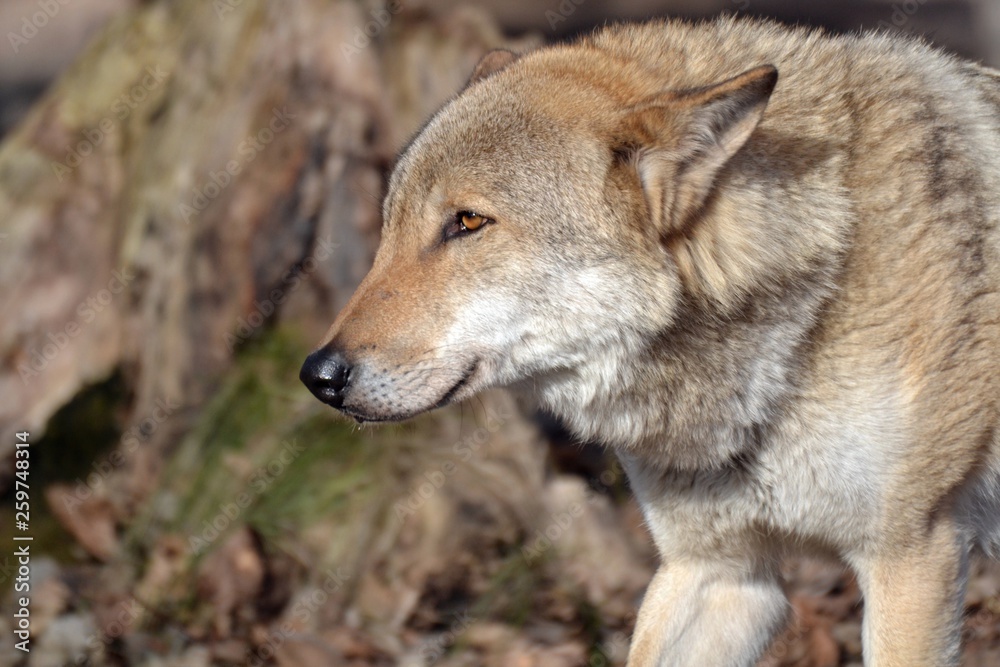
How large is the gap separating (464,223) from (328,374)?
60cm

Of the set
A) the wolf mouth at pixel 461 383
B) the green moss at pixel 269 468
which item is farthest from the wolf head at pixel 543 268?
the green moss at pixel 269 468

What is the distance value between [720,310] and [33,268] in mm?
5339

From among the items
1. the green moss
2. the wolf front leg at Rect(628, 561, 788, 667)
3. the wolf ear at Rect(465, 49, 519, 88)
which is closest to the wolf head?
the wolf ear at Rect(465, 49, 519, 88)

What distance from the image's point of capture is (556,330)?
300cm

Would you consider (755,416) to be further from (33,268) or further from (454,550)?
(33,268)

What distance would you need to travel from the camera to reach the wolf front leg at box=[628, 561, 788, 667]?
3609 mm

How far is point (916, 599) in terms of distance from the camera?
312 centimetres

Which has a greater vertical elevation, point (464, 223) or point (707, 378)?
point (464, 223)

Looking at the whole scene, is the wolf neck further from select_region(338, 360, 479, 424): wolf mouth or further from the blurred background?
the blurred background

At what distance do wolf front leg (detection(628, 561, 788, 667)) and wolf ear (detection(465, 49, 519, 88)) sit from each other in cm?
188

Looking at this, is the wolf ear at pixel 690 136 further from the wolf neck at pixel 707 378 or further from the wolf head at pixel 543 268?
the wolf neck at pixel 707 378

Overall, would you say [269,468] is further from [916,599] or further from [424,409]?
[916,599]

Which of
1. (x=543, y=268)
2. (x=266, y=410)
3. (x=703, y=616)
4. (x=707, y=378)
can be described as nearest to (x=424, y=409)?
(x=543, y=268)

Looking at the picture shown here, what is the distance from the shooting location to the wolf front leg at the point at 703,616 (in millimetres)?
3609
